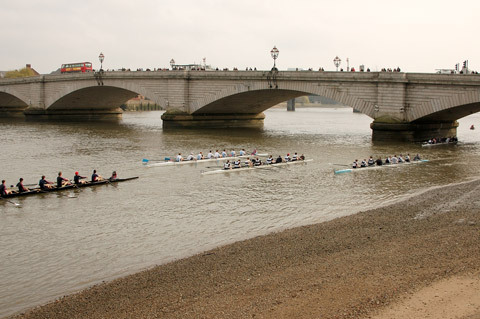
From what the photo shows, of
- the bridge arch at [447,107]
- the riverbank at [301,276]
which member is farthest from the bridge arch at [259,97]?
the riverbank at [301,276]

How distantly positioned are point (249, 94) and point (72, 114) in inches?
1136

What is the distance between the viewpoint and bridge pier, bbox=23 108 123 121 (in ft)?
203

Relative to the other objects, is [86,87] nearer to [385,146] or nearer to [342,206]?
[385,146]

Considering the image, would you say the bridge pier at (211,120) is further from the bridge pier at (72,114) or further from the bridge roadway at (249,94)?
the bridge pier at (72,114)

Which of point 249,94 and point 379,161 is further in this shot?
point 249,94

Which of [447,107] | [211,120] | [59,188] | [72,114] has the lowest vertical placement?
[59,188]

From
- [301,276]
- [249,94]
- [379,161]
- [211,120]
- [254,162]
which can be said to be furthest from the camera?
[211,120]

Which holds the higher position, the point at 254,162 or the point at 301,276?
the point at 254,162

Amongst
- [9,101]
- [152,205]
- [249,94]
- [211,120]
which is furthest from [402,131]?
[9,101]

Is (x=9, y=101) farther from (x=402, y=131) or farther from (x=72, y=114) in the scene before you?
(x=402, y=131)

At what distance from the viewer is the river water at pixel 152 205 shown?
1159 centimetres

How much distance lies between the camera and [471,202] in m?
16.7

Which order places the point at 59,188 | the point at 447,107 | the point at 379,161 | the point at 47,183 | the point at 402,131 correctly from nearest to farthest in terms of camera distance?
the point at 47,183 < the point at 59,188 < the point at 379,161 < the point at 447,107 < the point at 402,131

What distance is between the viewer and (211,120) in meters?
50.5
